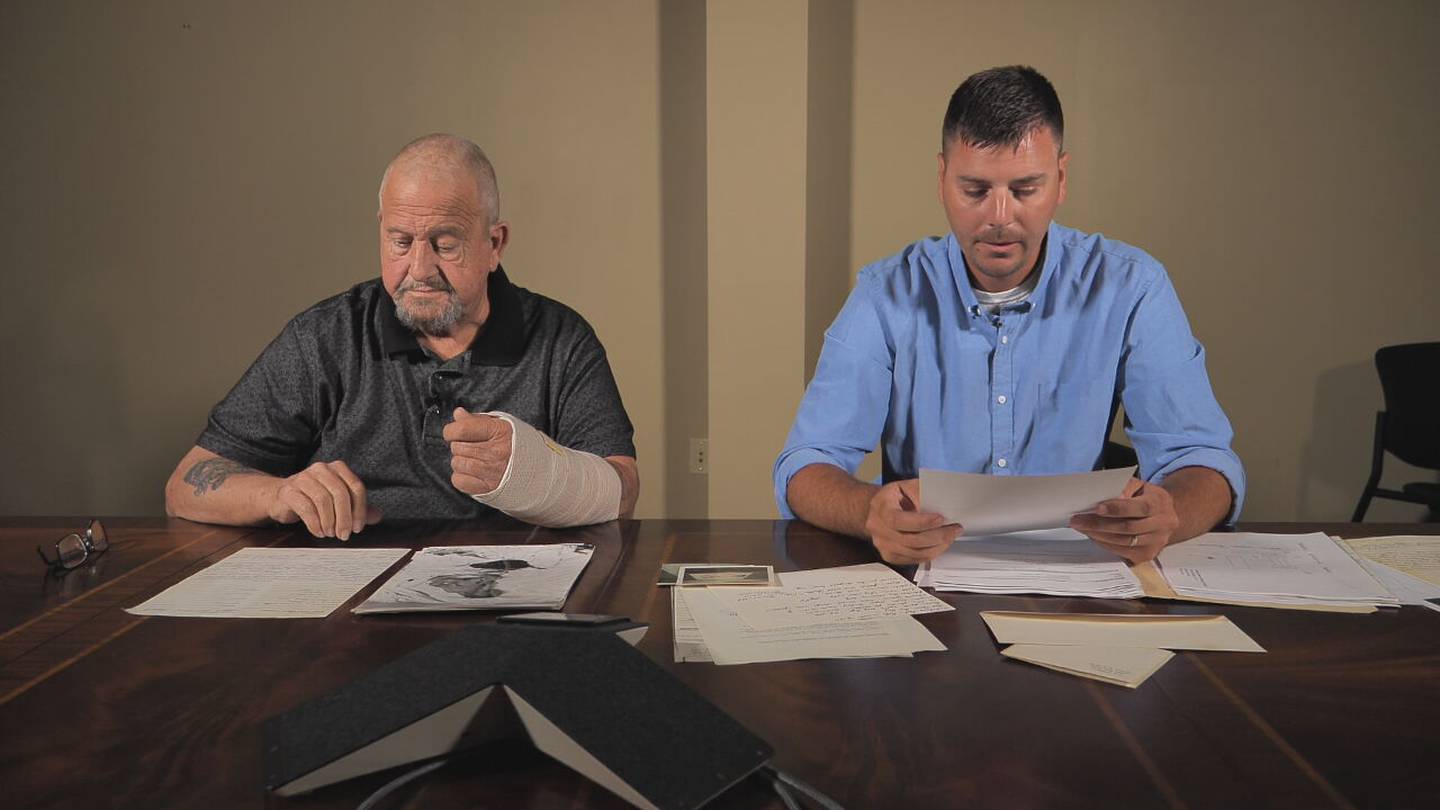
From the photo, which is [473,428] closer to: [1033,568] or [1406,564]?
[1033,568]

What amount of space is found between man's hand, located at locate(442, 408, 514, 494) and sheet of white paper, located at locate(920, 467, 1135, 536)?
1.89 ft

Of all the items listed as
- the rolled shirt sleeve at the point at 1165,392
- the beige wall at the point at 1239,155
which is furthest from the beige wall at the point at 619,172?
the rolled shirt sleeve at the point at 1165,392

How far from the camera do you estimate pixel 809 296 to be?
11.3 feet

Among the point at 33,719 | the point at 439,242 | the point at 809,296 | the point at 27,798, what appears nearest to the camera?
the point at 27,798

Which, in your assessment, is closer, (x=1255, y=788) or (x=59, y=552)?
(x=1255, y=788)

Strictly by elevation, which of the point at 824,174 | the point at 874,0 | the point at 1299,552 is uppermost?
the point at 874,0

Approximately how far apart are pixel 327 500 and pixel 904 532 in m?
0.79

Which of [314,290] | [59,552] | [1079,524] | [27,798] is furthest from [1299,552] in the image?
[314,290]

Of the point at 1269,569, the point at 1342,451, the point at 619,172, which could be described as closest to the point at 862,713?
the point at 1269,569

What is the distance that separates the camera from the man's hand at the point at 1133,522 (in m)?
1.26

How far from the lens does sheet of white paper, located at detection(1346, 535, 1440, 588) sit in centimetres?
131

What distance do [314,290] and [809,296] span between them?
65.8 inches

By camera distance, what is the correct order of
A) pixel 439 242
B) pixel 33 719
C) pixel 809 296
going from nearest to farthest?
pixel 33 719 < pixel 439 242 < pixel 809 296

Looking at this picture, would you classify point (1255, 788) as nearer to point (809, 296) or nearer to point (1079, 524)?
point (1079, 524)
